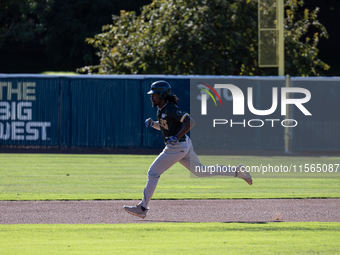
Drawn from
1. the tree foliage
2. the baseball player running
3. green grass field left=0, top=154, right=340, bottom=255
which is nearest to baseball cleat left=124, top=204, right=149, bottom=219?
the baseball player running

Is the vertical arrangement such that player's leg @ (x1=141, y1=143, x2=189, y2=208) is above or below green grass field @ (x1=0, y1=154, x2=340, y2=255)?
above

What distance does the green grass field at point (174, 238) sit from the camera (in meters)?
6.05

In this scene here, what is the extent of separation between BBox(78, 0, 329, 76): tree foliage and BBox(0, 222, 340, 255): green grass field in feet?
57.8

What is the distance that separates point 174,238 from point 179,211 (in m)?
2.04

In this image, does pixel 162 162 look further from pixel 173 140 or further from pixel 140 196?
pixel 140 196

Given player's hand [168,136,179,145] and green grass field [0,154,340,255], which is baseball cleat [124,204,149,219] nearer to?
green grass field [0,154,340,255]

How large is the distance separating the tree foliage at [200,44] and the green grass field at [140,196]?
8.00 m

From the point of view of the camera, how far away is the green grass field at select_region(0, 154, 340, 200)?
10.5 m

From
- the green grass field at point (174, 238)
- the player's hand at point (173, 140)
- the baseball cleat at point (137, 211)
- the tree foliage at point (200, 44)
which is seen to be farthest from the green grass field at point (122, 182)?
the tree foliage at point (200, 44)

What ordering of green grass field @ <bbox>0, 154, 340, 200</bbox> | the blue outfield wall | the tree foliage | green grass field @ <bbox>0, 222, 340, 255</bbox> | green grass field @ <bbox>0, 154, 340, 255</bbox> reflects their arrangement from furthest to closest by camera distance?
the tree foliage
the blue outfield wall
green grass field @ <bbox>0, 154, 340, 200</bbox>
green grass field @ <bbox>0, 154, 340, 255</bbox>
green grass field @ <bbox>0, 222, 340, 255</bbox>

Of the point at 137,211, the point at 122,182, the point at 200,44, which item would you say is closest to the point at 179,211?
the point at 137,211

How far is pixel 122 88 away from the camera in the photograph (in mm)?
19609

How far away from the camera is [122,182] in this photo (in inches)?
484

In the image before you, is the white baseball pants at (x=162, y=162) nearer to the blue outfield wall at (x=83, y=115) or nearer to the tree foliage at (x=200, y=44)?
the blue outfield wall at (x=83, y=115)
